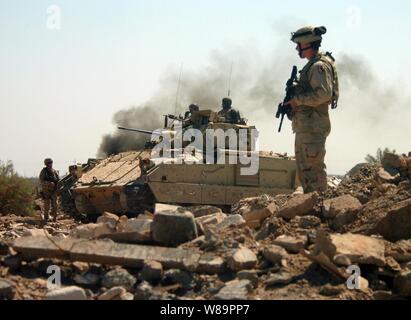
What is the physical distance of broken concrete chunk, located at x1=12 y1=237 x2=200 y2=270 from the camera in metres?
4.97

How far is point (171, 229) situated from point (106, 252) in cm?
69

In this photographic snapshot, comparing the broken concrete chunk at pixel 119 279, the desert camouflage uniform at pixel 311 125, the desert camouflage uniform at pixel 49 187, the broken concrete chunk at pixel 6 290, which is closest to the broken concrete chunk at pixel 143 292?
the broken concrete chunk at pixel 119 279

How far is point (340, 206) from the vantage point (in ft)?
21.1

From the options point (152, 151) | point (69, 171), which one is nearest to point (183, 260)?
point (152, 151)

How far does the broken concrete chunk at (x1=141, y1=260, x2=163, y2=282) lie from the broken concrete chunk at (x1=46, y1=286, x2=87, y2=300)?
0.50m

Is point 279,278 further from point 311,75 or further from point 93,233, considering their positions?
point 311,75

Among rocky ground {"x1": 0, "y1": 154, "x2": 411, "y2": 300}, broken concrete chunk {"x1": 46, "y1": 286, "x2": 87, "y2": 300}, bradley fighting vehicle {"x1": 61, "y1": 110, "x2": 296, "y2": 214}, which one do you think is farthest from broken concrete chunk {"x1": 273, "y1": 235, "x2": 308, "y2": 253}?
bradley fighting vehicle {"x1": 61, "y1": 110, "x2": 296, "y2": 214}

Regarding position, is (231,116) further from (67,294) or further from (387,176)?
(67,294)

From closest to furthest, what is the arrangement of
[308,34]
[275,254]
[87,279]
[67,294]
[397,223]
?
[67,294], [87,279], [275,254], [397,223], [308,34]

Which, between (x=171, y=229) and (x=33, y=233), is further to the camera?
(x=33, y=233)

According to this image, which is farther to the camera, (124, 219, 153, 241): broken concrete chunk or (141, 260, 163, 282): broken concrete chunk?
(124, 219, 153, 241): broken concrete chunk

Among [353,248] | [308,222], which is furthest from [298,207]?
[353,248]

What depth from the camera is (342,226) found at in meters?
6.19

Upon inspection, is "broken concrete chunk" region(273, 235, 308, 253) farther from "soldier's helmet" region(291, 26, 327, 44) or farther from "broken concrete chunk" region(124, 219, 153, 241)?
"soldier's helmet" region(291, 26, 327, 44)
